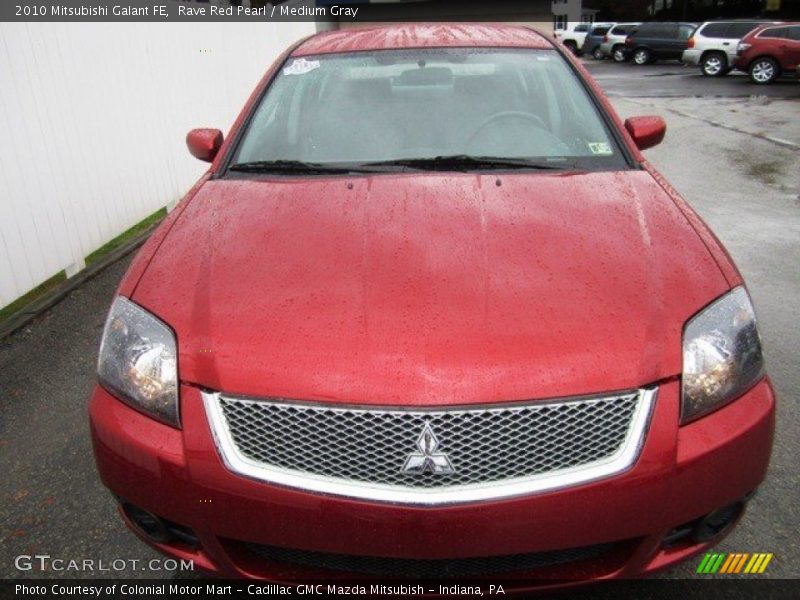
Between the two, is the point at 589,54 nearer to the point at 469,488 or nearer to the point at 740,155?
the point at 740,155

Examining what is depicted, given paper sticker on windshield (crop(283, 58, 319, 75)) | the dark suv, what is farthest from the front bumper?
the dark suv

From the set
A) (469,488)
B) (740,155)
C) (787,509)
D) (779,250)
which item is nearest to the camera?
(469,488)

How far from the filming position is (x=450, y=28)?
350 cm

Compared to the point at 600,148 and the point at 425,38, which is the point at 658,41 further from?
the point at 600,148

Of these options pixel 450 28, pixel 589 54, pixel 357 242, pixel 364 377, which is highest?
pixel 450 28

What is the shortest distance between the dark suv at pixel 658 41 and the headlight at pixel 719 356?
27242 millimetres

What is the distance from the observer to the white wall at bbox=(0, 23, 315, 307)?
4172 millimetres

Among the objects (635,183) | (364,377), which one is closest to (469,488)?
(364,377)

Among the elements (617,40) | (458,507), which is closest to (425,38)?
(458,507)

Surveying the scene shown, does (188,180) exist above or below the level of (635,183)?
below

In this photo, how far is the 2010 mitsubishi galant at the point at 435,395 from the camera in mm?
1525

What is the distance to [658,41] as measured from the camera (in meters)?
26.3

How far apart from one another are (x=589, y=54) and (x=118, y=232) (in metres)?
32.1

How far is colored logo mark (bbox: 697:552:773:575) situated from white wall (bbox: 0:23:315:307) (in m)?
3.91
